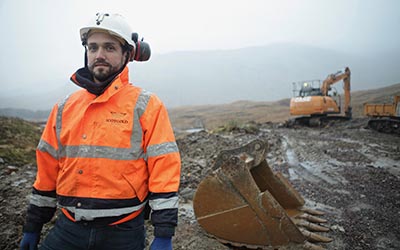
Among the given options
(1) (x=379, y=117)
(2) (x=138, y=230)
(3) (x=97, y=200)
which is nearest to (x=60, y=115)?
(3) (x=97, y=200)

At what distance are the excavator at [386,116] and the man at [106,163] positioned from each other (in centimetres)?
1319

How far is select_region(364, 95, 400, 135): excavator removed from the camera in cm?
1165

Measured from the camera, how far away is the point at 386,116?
1232 centimetres

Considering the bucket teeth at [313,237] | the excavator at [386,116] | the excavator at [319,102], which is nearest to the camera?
the bucket teeth at [313,237]

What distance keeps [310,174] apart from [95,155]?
220 inches

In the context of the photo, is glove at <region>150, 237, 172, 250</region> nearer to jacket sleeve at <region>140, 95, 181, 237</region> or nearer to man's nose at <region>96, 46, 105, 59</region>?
jacket sleeve at <region>140, 95, 181, 237</region>

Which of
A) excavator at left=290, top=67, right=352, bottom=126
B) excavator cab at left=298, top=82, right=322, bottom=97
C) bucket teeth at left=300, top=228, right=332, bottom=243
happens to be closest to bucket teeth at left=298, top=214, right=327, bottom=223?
bucket teeth at left=300, top=228, right=332, bottom=243

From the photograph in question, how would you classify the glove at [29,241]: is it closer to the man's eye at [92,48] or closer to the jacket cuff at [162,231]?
the jacket cuff at [162,231]

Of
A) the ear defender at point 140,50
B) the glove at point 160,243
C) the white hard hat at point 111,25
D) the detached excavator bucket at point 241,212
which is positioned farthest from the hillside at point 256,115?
the glove at point 160,243

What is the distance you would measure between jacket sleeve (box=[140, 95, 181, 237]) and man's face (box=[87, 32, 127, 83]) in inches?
14.8

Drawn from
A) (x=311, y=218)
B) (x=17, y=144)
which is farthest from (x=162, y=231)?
(x=17, y=144)

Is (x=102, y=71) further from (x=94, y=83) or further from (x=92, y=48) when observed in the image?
(x=92, y=48)

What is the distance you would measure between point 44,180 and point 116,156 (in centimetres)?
62

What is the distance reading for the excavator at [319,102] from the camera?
14820mm
